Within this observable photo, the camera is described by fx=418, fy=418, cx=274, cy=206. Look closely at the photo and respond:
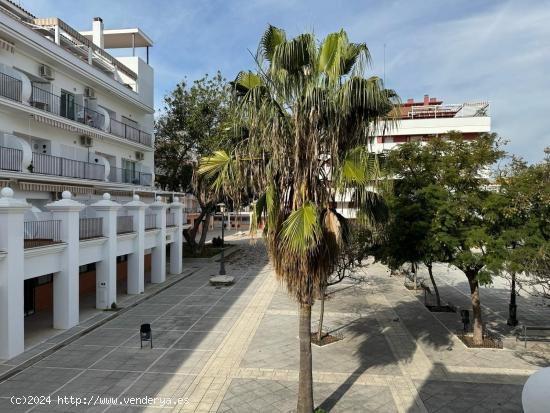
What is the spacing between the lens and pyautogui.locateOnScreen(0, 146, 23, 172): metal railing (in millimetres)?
16531

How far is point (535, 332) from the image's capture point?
14453mm

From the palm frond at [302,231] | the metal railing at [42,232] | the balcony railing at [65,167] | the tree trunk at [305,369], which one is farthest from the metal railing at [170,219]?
the palm frond at [302,231]

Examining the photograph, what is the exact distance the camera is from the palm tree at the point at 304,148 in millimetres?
6762

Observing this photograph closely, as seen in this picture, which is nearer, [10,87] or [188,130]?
[10,87]

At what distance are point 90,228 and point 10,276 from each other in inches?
204

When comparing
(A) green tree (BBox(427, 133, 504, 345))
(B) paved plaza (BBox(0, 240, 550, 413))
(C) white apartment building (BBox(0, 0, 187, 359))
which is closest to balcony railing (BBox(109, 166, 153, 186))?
(C) white apartment building (BBox(0, 0, 187, 359))

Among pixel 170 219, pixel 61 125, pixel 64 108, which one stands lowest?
pixel 170 219

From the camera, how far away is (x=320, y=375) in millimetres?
10820

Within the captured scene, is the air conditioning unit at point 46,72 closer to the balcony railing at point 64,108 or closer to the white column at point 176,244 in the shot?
the balcony railing at point 64,108

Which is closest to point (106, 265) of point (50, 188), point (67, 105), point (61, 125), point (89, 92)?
point (50, 188)

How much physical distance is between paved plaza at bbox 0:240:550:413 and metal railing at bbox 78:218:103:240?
135 inches

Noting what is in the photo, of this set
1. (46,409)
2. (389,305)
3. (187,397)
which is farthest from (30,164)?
(389,305)

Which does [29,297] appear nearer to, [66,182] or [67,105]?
[66,182]

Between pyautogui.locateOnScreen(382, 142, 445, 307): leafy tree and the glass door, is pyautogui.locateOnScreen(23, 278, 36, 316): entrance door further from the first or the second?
pyautogui.locateOnScreen(382, 142, 445, 307): leafy tree
